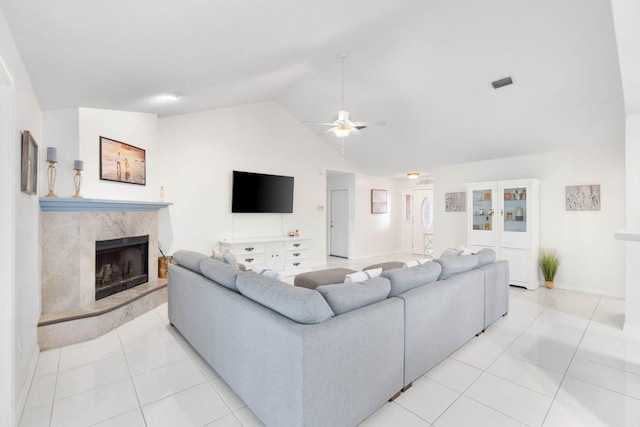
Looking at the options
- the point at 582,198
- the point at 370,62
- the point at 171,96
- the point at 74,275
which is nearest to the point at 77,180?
the point at 74,275

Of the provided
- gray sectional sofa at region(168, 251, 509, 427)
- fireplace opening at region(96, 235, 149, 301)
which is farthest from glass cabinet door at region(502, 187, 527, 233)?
fireplace opening at region(96, 235, 149, 301)

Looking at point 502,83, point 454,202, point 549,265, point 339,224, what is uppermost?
point 502,83

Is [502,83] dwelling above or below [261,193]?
above

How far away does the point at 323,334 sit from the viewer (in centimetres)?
155

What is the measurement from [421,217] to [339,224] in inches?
94.3

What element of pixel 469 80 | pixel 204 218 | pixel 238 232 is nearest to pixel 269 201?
pixel 238 232

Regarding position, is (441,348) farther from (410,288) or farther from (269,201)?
(269,201)

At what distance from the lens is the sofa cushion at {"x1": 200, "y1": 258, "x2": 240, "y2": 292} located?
7.24 feet

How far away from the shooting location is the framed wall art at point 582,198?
460 cm

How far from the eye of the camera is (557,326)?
3.32 m

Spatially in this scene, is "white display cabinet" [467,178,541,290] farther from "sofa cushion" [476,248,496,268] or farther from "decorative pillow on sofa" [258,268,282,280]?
"decorative pillow on sofa" [258,268,282,280]

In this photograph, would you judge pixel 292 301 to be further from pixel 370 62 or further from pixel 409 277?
pixel 370 62

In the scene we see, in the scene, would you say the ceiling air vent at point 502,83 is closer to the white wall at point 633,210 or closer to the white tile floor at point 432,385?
the white wall at point 633,210

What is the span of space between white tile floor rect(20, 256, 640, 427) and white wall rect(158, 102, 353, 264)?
2149mm
